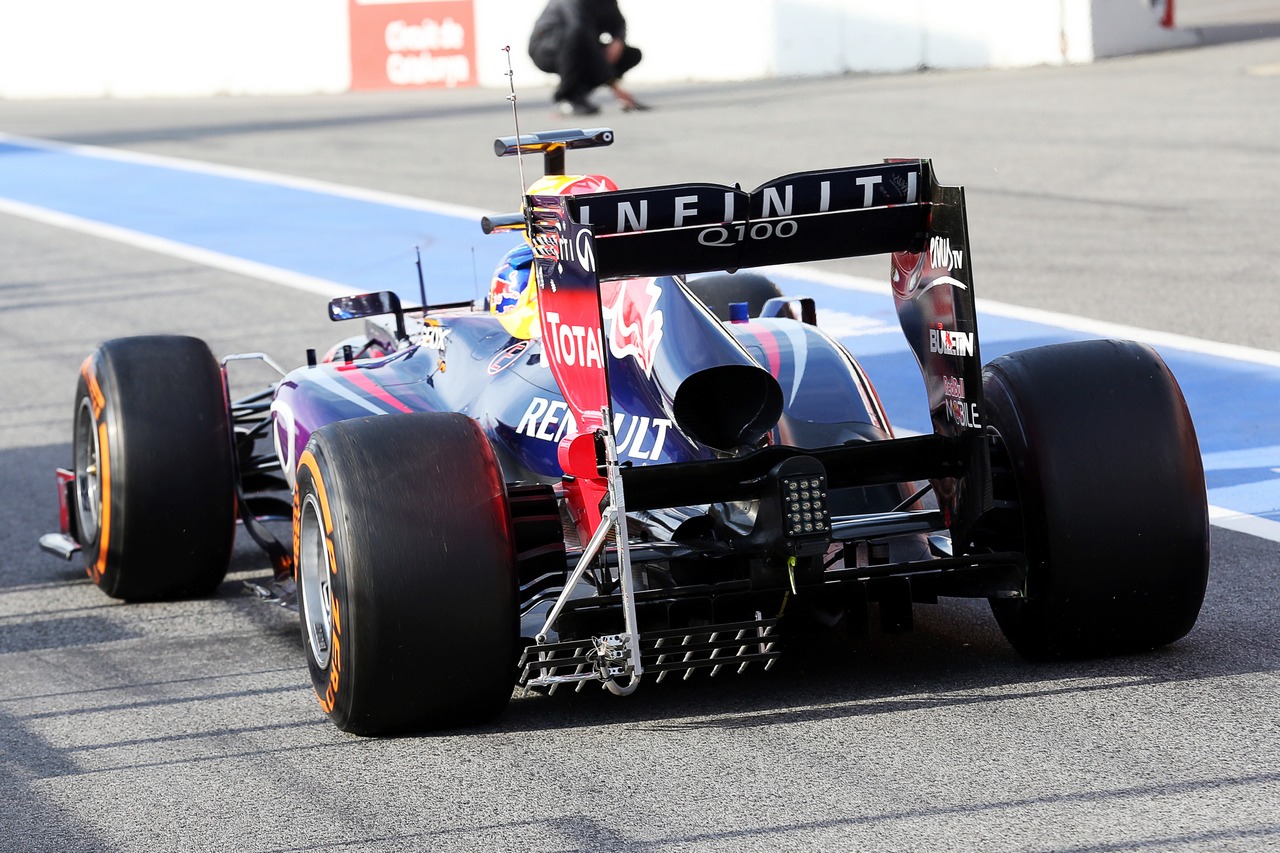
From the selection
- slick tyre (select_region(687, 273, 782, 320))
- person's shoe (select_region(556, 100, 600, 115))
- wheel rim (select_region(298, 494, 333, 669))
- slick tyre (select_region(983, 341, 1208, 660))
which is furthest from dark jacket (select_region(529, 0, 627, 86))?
slick tyre (select_region(983, 341, 1208, 660))

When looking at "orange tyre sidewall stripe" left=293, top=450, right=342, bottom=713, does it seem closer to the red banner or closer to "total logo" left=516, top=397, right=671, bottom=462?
"total logo" left=516, top=397, right=671, bottom=462

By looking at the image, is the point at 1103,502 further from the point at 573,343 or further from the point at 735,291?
the point at 735,291

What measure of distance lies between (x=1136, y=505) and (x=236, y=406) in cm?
400

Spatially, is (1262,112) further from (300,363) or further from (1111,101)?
(300,363)

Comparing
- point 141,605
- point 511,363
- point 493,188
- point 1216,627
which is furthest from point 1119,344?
point 493,188

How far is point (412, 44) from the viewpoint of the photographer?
29.2 meters

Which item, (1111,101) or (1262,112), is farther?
(1111,101)

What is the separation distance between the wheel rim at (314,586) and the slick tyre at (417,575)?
24cm

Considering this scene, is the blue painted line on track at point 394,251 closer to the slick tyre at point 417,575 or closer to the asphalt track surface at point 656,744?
the asphalt track surface at point 656,744

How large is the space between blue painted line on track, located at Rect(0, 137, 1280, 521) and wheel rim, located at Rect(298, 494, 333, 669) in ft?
5.88

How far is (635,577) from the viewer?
203 inches

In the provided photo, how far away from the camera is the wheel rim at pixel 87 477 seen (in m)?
6.77

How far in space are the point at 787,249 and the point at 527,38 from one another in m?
24.5

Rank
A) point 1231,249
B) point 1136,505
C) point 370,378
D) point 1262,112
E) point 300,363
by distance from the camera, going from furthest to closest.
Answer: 1. point 1262,112
2. point 1231,249
3. point 300,363
4. point 370,378
5. point 1136,505
